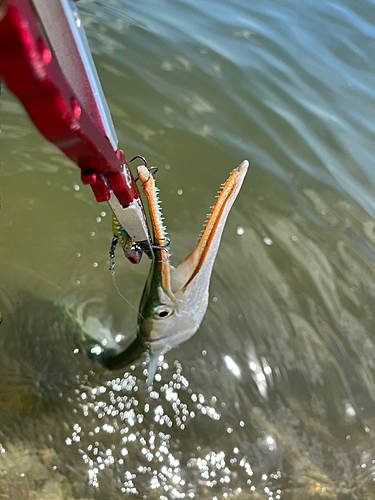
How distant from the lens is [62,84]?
31.1 inches

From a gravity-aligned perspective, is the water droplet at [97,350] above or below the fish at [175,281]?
below

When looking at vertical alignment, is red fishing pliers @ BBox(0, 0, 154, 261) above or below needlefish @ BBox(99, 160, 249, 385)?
above

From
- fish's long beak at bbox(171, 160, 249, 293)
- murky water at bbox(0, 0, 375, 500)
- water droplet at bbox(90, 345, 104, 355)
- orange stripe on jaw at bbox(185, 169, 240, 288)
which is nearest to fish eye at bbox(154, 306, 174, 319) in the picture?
fish's long beak at bbox(171, 160, 249, 293)

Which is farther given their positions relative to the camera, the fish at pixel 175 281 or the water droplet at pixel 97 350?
the water droplet at pixel 97 350

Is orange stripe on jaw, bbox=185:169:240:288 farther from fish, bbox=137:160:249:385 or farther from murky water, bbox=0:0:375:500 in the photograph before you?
murky water, bbox=0:0:375:500

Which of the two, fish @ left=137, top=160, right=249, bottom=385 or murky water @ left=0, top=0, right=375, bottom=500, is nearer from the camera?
fish @ left=137, top=160, right=249, bottom=385

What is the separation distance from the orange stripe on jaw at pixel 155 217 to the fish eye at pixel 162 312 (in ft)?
0.48

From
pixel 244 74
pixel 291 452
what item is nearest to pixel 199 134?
pixel 244 74

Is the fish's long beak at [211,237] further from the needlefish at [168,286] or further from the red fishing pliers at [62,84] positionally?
the red fishing pliers at [62,84]

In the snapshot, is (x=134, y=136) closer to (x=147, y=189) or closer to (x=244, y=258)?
(x=244, y=258)

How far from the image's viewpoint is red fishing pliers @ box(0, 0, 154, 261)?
2.19 ft

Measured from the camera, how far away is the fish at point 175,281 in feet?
4.96

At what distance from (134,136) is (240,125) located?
96cm

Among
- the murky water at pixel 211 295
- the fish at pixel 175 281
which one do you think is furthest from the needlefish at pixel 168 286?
the murky water at pixel 211 295
